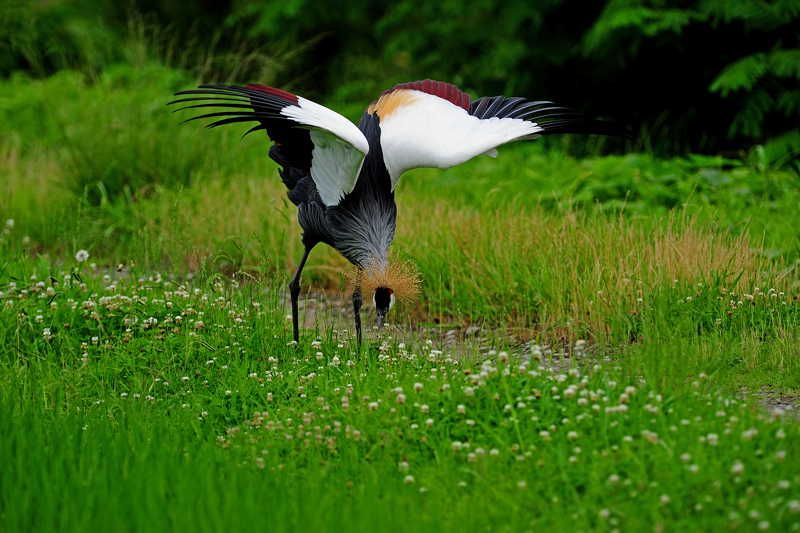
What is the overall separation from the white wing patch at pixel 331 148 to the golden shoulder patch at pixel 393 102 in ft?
1.74

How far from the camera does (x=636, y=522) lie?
2.17 metres

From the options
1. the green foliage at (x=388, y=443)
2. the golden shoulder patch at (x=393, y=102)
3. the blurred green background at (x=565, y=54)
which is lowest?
the green foliage at (x=388, y=443)

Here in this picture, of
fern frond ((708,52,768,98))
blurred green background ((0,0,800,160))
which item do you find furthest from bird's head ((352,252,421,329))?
fern frond ((708,52,768,98))

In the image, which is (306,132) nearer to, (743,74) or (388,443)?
(388,443)

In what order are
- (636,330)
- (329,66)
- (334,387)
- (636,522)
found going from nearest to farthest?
(636,522)
(334,387)
(636,330)
(329,66)

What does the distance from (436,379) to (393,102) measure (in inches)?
76.4

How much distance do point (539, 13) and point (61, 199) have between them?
571 centimetres

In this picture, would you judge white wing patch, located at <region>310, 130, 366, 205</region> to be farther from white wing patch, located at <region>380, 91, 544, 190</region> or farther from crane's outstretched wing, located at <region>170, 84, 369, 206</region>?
white wing patch, located at <region>380, 91, 544, 190</region>

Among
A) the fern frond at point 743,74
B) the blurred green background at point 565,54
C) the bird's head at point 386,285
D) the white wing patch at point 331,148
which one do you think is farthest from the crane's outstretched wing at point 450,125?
the fern frond at point 743,74

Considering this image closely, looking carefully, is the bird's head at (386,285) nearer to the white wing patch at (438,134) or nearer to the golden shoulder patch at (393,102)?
the white wing patch at (438,134)

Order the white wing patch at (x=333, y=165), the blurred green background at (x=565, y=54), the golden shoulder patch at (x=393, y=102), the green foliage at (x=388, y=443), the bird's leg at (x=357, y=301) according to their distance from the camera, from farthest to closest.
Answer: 1. the blurred green background at (x=565, y=54)
2. the golden shoulder patch at (x=393, y=102)
3. the bird's leg at (x=357, y=301)
4. the white wing patch at (x=333, y=165)
5. the green foliage at (x=388, y=443)

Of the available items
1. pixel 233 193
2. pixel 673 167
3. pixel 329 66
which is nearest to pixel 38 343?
pixel 233 193

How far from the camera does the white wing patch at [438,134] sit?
3.89m

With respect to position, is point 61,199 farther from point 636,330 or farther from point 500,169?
point 636,330
